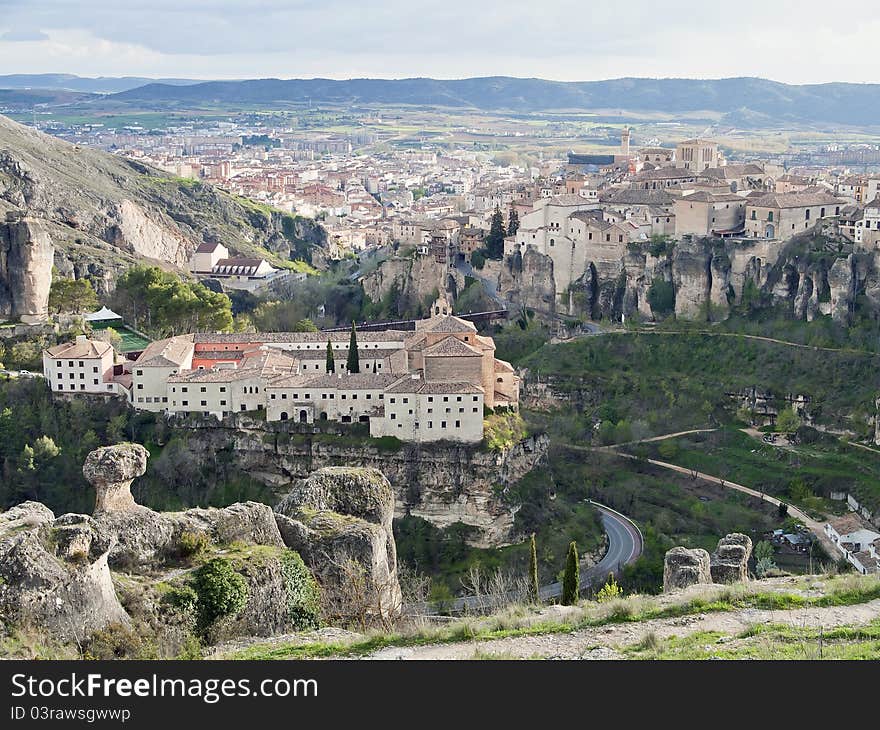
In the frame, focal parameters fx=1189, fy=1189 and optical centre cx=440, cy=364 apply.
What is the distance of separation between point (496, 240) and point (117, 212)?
29.5 meters

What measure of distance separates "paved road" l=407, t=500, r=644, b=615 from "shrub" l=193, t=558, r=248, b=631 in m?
14.6

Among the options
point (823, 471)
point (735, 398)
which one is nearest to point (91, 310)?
point (735, 398)

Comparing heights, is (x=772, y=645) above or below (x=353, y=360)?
above

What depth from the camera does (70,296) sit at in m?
52.8

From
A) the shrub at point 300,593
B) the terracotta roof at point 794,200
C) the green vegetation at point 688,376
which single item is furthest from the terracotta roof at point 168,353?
the terracotta roof at point 794,200

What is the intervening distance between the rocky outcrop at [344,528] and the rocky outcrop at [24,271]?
35655 mm

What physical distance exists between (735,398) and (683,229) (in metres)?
12.1

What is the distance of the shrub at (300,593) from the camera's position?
52.8 ft

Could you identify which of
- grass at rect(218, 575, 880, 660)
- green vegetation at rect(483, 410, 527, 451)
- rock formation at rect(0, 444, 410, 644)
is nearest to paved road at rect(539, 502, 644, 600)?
green vegetation at rect(483, 410, 527, 451)

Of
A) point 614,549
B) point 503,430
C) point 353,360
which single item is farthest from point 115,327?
point 614,549

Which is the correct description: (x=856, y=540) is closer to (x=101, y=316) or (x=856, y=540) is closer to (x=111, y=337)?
(x=111, y=337)

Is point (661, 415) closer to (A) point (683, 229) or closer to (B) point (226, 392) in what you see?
(A) point (683, 229)

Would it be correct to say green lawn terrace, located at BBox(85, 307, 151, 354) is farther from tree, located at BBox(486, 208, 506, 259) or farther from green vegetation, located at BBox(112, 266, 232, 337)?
tree, located at BBox(486, 208, 506, 259)

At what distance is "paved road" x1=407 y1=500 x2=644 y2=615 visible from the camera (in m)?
32.0
